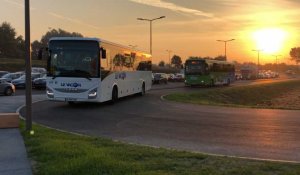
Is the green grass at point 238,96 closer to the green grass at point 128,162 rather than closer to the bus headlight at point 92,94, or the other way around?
the bus headlight at point 92,94

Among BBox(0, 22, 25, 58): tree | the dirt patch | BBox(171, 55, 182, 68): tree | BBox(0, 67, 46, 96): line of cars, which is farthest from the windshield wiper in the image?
BBox(171, 55, 182, 68): tree

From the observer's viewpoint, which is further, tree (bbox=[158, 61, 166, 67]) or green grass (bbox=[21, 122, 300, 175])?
tree (bbox=[158, 61, 166, 67])

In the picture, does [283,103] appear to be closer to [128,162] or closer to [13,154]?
[13,154]

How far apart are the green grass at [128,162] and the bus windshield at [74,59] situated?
12213 millimetres

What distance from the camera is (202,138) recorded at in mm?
13484

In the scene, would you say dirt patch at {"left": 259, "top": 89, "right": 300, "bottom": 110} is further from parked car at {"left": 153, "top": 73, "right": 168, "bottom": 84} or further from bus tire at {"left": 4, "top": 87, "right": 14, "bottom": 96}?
bus tire at {"left": 4, "top": 87, "right": 14, "bottom": 96}


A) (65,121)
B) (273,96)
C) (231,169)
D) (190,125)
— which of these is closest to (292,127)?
(190,125)

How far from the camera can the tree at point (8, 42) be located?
122750 millimetres

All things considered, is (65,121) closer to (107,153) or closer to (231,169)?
(107,153)

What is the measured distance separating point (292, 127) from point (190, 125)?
130 inches

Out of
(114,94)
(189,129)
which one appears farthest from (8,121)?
(114,94)

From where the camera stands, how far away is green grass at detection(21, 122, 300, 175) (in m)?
7.92

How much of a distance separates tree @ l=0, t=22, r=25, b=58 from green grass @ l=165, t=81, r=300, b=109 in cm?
7195

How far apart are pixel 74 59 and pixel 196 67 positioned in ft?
112
